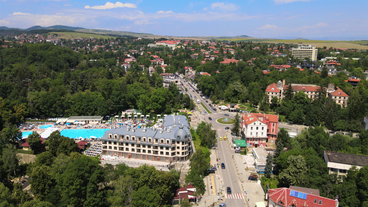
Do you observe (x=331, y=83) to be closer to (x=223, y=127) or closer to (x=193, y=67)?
(x=223, y=127)

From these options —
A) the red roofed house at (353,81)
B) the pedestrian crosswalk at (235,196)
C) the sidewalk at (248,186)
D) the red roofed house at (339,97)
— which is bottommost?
the pedestrian crosswalk at (235,196)

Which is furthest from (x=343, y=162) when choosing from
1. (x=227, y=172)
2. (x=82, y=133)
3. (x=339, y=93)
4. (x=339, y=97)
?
(x=82, y=133)

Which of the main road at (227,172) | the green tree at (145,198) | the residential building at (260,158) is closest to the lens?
the green tree at (145,198)

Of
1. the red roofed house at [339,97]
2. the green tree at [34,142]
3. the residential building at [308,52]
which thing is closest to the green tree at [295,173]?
the red roofed house at [339,97]

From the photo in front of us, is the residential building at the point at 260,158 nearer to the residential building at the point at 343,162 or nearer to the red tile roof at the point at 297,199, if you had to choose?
the residential building at the point at 343,162

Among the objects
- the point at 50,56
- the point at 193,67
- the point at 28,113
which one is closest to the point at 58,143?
the point at 28,113

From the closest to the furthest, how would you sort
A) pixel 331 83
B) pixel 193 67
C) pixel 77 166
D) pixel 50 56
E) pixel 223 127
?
pixel 77 166 < pixel 223 127 < pixel 331 83 < pixel 50 56 < pixel 193 67

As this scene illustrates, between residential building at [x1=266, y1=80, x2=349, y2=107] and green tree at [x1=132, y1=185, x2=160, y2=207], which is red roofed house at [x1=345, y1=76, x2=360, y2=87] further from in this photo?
green tree at [x1=132, y1=185, x2=160, y2=207]

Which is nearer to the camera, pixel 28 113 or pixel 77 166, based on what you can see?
pixel 77 166
